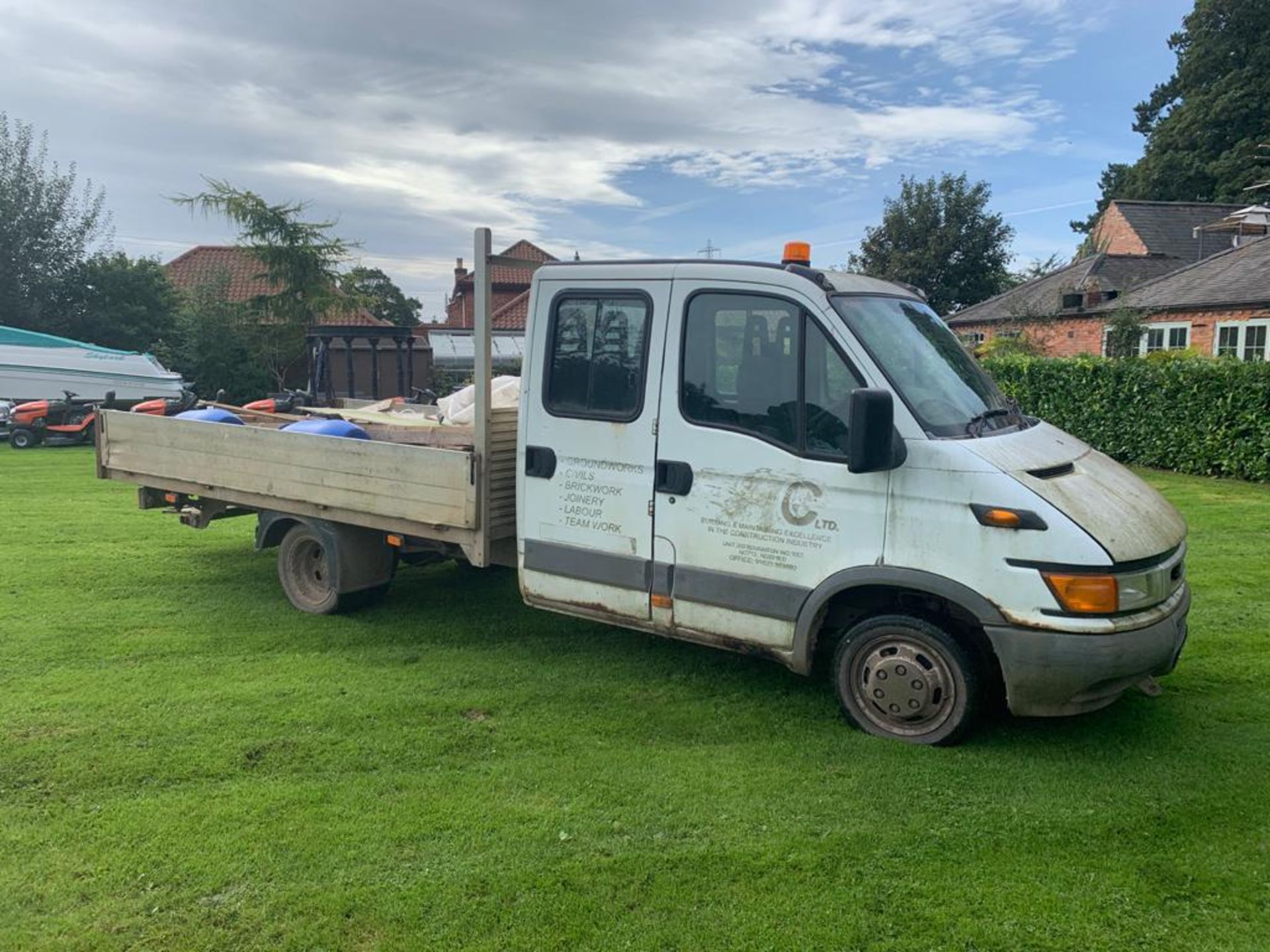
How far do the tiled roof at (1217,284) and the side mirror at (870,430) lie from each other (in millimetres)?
21156

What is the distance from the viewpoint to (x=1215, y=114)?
44.2m

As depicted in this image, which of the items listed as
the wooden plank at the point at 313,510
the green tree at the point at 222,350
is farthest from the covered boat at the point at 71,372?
the wooden plank at the point at 313,510

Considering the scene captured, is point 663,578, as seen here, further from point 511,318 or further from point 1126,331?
point 1126,331

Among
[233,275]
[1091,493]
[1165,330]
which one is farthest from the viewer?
[233,275]

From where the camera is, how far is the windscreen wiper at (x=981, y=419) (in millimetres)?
4324

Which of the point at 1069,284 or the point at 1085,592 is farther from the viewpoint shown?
the point at 1069,284

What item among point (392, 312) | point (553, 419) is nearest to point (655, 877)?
point (553, 419)

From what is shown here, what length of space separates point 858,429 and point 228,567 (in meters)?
6.26

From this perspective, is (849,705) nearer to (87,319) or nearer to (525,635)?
(525,635)

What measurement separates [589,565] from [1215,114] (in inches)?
2046

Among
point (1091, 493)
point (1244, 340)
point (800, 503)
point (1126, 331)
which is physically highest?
point (1126, 331)

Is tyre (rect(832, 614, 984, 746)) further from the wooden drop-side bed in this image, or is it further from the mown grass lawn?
the wooden drop-side bed

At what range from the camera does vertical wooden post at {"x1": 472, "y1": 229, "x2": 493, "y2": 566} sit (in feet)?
17.4

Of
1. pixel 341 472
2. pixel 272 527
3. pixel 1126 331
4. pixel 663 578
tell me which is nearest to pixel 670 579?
pixel 663 578
